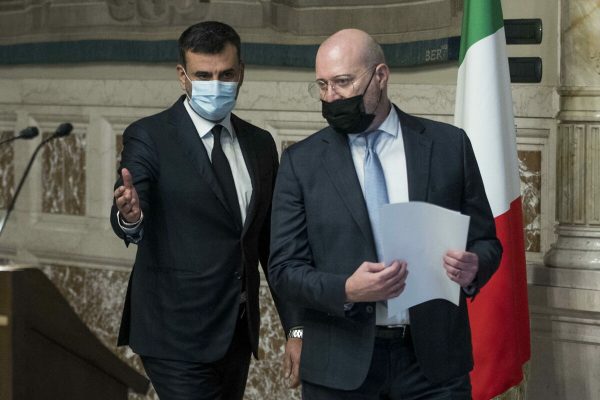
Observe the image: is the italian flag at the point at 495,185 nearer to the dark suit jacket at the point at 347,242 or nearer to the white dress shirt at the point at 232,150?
the white dress shirt at the point at 232,150

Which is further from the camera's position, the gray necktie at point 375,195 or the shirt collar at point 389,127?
the shirt collar at point 389,127

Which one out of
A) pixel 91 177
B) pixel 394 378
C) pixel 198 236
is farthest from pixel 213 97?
pixel 91 177

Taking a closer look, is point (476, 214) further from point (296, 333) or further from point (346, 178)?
point (296, 333)

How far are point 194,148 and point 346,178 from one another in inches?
34.3

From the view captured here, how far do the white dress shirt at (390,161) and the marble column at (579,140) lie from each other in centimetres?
216

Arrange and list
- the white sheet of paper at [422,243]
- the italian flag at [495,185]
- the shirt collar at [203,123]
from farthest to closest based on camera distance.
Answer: the italian flag at [495,185], the shirt collar at [203,123], the white sheet of paper at [422,243]

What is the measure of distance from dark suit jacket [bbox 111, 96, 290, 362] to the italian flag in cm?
125

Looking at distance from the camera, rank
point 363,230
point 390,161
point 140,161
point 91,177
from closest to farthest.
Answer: point 363,230 → point 390,161 → point 140,161 → point 91,177

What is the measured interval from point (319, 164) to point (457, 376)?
2.35 ft

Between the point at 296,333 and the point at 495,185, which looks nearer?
the point at 296,333

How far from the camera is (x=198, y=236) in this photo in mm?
4203

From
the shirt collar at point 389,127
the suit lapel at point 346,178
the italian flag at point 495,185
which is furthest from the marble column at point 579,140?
the suit lapel at point 346,178

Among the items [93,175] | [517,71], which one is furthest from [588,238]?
[93,175]

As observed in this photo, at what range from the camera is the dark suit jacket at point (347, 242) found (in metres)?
3.47
